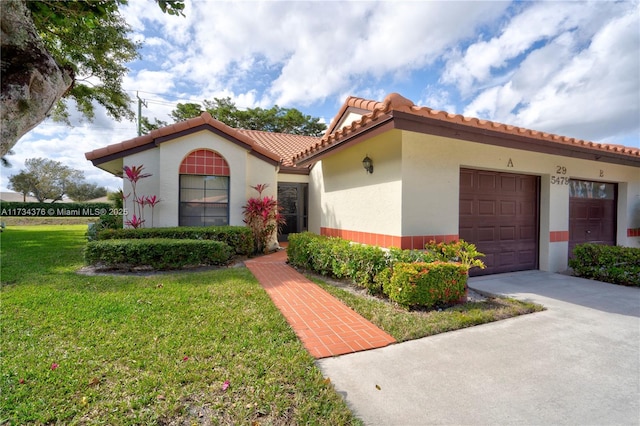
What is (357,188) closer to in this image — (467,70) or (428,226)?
(428,226)

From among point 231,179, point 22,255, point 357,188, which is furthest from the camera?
point 231,179

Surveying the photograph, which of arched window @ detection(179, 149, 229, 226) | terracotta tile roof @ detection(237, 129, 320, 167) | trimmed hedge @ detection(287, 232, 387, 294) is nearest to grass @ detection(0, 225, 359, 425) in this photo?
trimmed hedge @ detection(287, 232, 387, 294)

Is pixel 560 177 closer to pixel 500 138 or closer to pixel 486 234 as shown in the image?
pixel 486 234

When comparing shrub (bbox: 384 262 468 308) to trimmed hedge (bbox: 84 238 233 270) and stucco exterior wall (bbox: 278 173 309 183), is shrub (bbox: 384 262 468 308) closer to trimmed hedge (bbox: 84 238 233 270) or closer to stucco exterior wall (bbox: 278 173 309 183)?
trimmed hedge (bbox: 84 238 233 270)

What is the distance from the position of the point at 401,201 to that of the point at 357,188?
6.39 feet

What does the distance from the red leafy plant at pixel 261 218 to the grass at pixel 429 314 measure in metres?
5.32

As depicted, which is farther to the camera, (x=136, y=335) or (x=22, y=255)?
(x=22, y=255)

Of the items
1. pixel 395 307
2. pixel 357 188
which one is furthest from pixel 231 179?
pixel 395 307

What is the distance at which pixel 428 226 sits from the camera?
235 inches

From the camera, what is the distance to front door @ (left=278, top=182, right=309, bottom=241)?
13.3m

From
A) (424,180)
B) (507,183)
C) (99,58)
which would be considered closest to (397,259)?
(424,180)

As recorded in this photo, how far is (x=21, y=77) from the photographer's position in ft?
5.14

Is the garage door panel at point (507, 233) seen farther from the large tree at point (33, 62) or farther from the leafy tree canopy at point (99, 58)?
the leafy tree canopy at point (99, 58)

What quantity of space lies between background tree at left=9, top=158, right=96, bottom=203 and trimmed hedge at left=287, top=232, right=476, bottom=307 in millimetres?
49052
